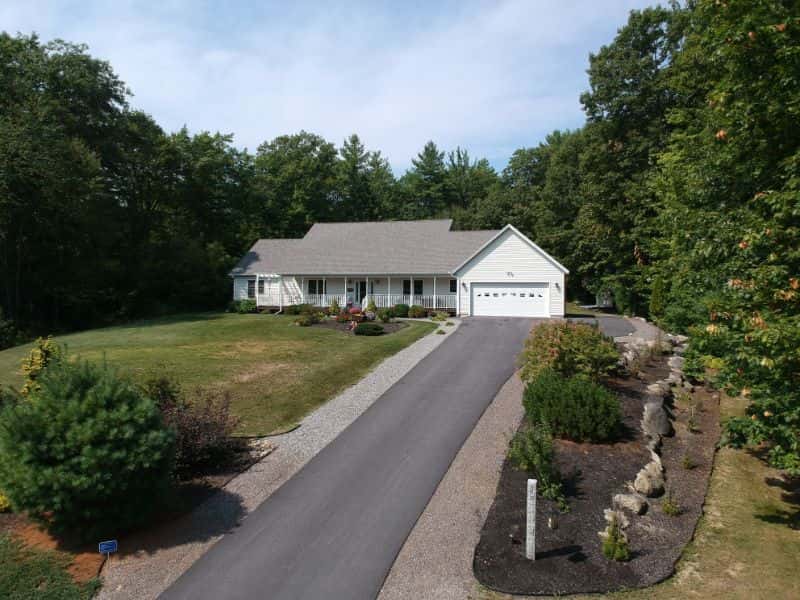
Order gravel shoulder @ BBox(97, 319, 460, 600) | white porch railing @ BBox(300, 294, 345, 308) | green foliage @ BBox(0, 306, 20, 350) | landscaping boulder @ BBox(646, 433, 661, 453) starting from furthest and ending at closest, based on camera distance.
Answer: white porch railing @ BBox(300, 294, 345, 308)
green foliage @ BBox(0, 306, 20, 350)
landscaping boulder @ BBox(646, 433, 661, 453)
gravel shoulder @ BBox(97, 319, 460, 600)

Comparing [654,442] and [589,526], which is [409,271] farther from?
[589,526]

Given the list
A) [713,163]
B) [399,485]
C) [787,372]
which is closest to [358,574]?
[399,485]

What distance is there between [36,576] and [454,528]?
6.08m

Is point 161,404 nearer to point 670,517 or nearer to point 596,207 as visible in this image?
point 670,517

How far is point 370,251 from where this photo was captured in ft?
123

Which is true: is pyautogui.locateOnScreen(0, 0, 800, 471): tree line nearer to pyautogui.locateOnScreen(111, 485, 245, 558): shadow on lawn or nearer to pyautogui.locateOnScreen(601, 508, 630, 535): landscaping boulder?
pyautogui.locateOnScreen(601, 508, 630, 535): landscaping boulder

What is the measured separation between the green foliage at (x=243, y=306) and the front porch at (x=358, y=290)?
0.95 meters

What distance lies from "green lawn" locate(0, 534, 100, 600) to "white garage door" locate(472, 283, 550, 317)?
85.3ft

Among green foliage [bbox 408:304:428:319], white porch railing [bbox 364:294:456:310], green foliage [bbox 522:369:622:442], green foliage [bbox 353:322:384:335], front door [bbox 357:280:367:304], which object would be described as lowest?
green foliage [bbox 522:369:622:442]

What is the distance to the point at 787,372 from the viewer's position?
7758 millimetres

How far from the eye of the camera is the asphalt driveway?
729 cm

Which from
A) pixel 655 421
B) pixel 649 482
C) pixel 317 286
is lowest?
pixel 649 482

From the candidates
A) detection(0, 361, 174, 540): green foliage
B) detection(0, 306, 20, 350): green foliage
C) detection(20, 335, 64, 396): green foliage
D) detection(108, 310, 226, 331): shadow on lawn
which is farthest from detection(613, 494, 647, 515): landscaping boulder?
detection(0, 306, 20, 350): green foliage

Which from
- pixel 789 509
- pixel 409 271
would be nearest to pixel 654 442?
pixel 789 509
